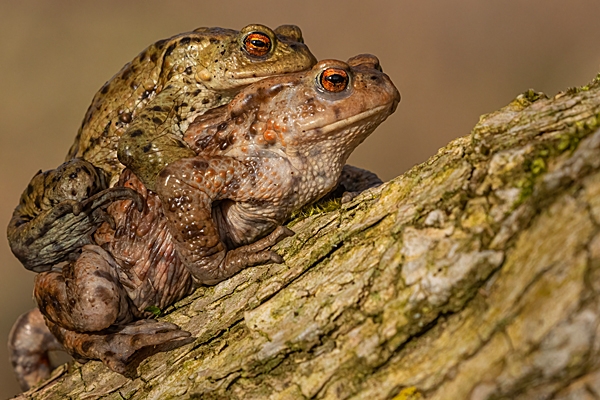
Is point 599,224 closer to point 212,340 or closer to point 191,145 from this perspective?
point 212,340

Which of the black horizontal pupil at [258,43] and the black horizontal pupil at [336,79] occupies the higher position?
the black horizontal pupil at [258,43]

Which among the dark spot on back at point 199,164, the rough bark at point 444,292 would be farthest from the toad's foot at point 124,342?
the dark spot on back at point 199,164

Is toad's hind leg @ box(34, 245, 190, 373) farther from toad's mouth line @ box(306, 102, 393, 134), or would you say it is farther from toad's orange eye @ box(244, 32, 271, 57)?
toad's orange eye @ box(244, 32, 271, 57)

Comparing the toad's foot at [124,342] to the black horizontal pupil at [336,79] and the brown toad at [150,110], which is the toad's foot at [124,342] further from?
the black horizontal pupil at [336,79]

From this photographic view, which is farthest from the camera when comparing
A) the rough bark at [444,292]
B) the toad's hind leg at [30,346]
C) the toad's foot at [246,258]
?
the toad's hind leg at [30,346]

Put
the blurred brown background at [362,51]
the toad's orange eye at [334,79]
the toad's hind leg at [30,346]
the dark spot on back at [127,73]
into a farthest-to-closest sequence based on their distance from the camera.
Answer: the blurred brown background at [362,51]
the toad's hind leg at [30,346]
the dark spot on back at [127,73]
the toad's orange eye at [334,79]

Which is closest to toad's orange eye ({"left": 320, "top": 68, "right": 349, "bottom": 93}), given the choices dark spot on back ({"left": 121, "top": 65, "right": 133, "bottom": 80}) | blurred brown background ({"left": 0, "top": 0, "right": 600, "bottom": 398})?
dark spot on back ({"left": 121, "top": 65, "right": 133, "bottom": 80})

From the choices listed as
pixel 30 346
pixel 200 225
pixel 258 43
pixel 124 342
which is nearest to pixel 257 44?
pixel 258 43

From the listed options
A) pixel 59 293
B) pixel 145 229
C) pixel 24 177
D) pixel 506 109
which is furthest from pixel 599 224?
pixel 24 177
